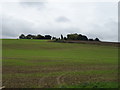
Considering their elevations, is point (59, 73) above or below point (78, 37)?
below

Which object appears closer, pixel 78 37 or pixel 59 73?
pixel 59 73

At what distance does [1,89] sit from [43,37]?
4920 inches

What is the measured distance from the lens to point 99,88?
966cm

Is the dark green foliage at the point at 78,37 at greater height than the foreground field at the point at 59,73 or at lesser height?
greater

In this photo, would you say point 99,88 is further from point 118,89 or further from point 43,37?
point 43,37

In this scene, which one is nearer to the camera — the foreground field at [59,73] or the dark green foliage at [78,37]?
the foreground field at [59,73]

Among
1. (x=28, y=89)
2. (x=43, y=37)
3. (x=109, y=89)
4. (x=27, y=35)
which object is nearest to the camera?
(x=109, y=89)

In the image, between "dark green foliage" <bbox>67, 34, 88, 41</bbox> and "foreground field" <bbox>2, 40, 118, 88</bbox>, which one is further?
"dark green foliage" <bbox>67, 34, 88, 41</bbox>

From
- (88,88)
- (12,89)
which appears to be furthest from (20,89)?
(88,88)

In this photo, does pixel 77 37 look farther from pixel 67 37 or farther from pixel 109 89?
pixel 109 89

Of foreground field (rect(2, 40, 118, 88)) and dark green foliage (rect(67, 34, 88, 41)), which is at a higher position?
dark green foliage (rect(67, 34, 88, 41))

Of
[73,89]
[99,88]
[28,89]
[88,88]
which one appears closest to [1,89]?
[28,89]

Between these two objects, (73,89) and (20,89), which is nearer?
(73,89)

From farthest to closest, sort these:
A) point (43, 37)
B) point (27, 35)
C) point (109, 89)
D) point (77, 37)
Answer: point (27, 35) < point (43, 37) < point (77, 37) < point (109, 89)
